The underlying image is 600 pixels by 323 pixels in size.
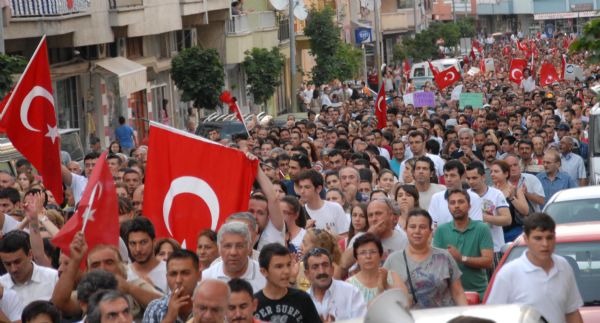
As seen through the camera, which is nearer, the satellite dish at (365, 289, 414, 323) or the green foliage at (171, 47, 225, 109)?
the satellite dish at (365, 289, 414, 323)

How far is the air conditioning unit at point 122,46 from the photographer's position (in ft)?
132

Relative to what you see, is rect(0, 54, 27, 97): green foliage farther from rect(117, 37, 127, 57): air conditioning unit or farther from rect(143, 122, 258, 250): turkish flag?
rect(117, 37, 127, 57): air conditioning unit

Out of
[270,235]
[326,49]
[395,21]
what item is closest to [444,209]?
[270,235]

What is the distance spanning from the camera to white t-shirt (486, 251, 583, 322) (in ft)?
31.0

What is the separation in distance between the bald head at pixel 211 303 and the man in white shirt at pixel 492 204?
614 centimetres

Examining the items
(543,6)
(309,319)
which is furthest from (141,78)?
(543,6)

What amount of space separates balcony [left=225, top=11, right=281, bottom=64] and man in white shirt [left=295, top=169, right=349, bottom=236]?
3643 centimetres

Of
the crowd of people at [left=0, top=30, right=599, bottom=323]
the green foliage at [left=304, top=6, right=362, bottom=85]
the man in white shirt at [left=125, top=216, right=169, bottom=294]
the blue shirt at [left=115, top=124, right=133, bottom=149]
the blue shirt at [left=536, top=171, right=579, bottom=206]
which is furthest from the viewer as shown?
the green foliage at [left=304, top=6, right=362, bottom=85]

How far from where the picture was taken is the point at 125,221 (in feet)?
38.9

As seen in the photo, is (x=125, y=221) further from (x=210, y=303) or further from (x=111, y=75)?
(x=111, y=75)

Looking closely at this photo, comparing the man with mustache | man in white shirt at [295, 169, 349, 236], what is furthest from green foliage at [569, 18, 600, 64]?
the man with mustache

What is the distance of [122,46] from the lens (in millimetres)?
40688

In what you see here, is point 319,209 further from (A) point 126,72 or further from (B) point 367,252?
(A) point 126,72

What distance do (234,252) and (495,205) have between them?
197 inches
